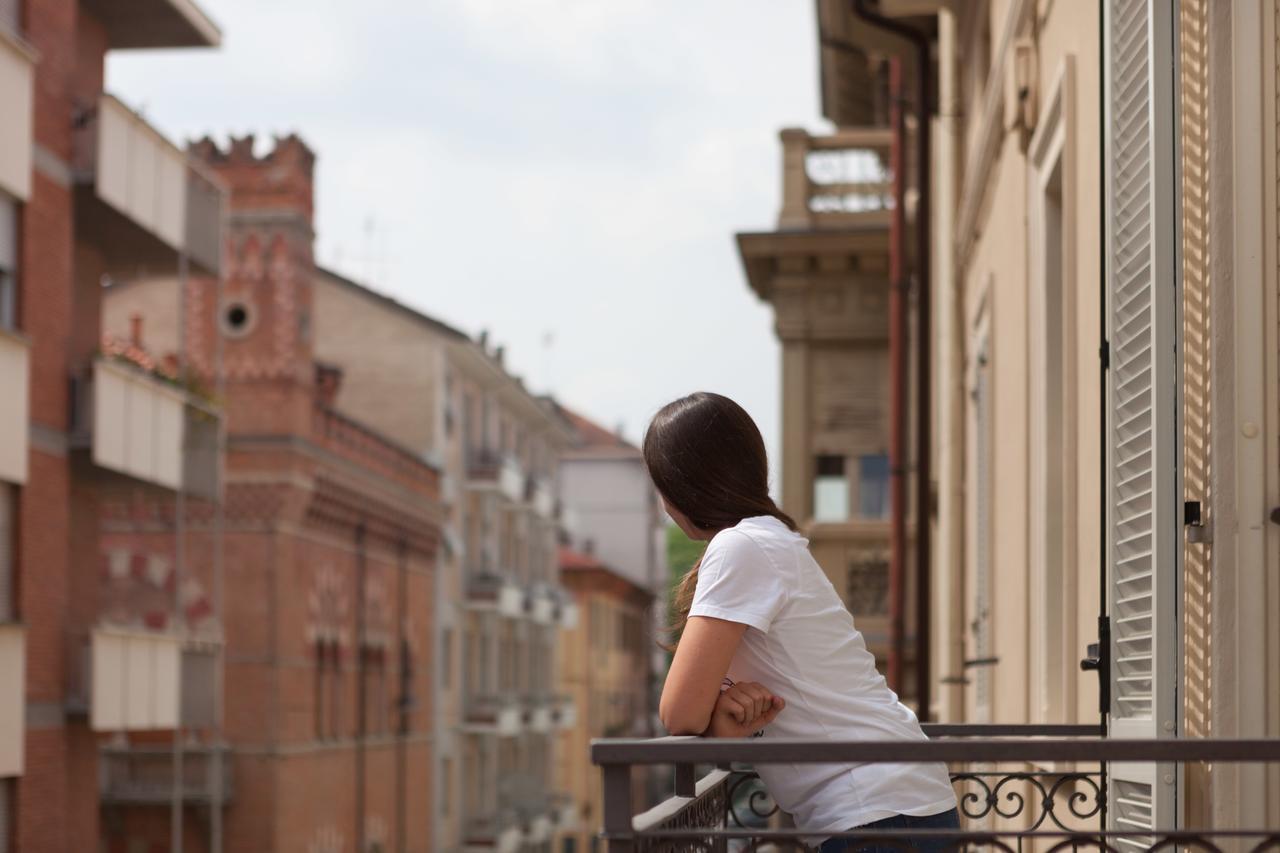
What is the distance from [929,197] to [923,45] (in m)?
1.45

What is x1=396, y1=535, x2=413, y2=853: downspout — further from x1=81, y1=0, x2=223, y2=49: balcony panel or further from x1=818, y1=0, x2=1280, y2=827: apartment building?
x1=818, y1=0, x2=1280, y2=827: apartment building

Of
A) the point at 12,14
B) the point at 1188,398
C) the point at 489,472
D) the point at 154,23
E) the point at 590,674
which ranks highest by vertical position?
the point at 154,23

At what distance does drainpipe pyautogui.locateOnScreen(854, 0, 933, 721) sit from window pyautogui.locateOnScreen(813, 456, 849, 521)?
21.0 feet

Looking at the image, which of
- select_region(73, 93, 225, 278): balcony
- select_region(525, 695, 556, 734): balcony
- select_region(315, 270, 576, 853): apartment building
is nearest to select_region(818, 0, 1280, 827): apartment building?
select_region(73, 93, 225, 278): balcony

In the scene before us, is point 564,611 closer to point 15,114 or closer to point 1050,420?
point 15,114

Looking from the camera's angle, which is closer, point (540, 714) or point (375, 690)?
point (375, 690)

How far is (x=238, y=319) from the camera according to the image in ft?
130

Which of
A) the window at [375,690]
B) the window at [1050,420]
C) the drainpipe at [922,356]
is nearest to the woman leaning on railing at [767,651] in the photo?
the window at [1050,420]

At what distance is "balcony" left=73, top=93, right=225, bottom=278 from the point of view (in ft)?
83.1

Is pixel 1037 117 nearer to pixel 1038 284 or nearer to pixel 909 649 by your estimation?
pixel 1038 284

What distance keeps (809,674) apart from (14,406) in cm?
2034

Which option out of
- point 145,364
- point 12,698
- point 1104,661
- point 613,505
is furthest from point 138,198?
point 613,505

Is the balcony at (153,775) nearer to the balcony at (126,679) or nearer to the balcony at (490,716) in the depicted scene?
the balcony at (126,679)

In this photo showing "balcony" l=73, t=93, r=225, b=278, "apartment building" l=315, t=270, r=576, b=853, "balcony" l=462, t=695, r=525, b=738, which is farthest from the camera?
"balcony" l=462, t=695, r=525, b=738
